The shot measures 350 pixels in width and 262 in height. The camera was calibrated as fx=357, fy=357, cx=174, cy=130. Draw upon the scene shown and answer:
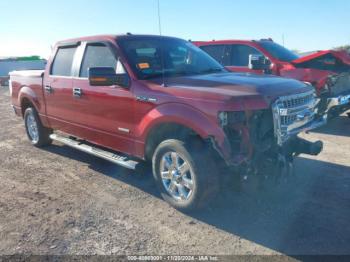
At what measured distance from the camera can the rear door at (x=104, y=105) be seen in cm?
460

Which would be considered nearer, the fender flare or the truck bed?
the fender flare

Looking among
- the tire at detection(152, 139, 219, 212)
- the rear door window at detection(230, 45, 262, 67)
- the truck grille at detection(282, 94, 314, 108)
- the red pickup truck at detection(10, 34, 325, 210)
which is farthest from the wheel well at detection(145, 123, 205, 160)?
the rear door window at detection(230, 45, 262, 67)

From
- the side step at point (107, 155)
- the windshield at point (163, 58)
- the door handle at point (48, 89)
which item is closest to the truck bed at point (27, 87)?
the door handle at point (48, 89)

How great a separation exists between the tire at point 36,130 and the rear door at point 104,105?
1.65 meters

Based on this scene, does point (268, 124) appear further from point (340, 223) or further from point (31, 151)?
point (31, 151)

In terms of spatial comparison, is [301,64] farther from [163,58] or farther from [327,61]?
[163,58]

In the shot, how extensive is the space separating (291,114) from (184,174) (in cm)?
135

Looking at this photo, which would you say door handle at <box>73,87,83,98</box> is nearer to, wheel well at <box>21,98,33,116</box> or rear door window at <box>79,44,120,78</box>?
rear door window at <box>79,44,120,78</box>

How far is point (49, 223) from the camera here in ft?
12.8

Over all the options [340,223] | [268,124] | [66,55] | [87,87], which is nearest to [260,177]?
[268,124]

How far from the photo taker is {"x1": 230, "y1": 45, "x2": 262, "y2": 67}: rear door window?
8914 millimetres

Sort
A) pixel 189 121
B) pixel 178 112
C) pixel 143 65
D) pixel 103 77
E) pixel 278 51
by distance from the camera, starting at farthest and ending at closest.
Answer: pixel 278 51
pixel 143 65
pixel 103 77
pixel 178 112
pixel 189 121

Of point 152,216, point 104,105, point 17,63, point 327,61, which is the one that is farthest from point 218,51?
point 17,63

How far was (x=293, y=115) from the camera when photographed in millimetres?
3955
